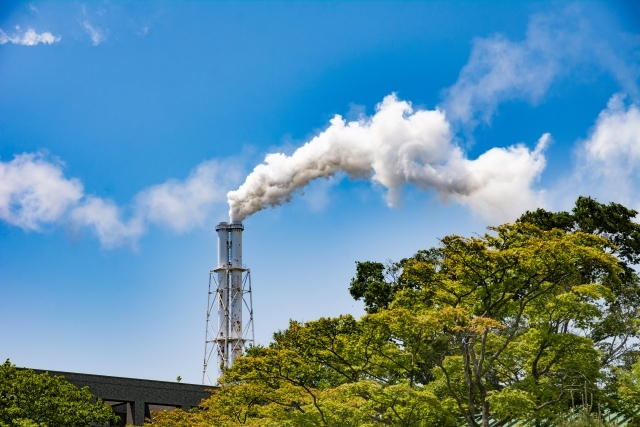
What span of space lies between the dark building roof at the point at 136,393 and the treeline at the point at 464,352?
1142 centimetres

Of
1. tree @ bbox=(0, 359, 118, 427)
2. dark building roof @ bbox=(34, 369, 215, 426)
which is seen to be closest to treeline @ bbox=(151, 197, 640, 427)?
tree @ bbox=(0, 359, 118, 427)

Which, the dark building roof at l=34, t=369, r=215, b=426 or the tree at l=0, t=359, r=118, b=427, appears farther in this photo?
the dark building roof at l=34, t=369, r=215, b=426

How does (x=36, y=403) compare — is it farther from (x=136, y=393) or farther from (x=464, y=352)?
(x=464, y=352)

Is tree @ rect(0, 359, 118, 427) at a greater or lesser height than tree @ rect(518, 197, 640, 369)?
lesser

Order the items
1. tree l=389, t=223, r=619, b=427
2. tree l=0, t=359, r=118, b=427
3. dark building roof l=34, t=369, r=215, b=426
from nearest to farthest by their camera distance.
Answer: tree l=389, t=223, r=619, b=427 → tree l=0, t=359, r=118, b=427 → dark building roof l=34, t=369, r=215, b=426

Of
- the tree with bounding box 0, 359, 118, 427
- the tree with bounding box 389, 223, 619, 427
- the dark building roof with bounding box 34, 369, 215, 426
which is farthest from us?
the dark building roof with bounding box 34, 369, 215, 426

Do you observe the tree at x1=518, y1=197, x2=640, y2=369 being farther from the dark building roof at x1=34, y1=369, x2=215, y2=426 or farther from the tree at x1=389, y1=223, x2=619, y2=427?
the dark building roof at x1=34, y1=369, x2=215, y2=426

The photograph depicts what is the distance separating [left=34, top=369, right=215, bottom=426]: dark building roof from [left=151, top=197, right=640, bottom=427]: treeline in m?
11.4

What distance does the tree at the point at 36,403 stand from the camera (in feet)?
87.7

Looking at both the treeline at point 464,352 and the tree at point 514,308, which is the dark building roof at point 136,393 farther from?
the tree at point 514,308

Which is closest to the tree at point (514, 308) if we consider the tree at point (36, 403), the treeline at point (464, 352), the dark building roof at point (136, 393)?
the treeline at point (464, 352)

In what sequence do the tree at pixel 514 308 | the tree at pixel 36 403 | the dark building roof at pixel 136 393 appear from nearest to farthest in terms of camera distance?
the tree at pixel 514 308 < the tree at pixel 36 403 < the dark building roof at pixel 136 393

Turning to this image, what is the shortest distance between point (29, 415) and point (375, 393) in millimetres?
12437

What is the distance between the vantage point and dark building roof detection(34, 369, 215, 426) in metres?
35.3
